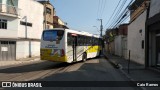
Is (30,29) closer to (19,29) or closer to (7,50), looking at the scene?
(19,29)

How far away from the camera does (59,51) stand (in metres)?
19.6

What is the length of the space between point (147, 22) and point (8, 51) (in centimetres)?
1918

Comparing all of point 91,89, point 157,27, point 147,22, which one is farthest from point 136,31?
point 91,89

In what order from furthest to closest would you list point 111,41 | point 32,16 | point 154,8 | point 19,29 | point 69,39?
point 111,41 → point 32,16 → point 19,29 → point 69,39 → point 154,8

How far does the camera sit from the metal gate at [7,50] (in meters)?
30.8

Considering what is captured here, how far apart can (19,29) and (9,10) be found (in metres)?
3.30

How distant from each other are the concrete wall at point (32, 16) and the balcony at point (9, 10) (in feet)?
4.41

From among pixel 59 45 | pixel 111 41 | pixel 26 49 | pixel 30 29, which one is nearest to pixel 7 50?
pixel 26 49

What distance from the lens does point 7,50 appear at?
103 ft

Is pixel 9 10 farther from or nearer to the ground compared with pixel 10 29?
farther from the ground

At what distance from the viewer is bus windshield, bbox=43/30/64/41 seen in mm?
19859

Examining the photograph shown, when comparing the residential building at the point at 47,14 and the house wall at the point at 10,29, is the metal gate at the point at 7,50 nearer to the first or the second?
the house wall at the point at 10,29

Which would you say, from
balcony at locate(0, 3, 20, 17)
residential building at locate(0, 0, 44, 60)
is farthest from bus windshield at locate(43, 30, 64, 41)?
balcony at locate(0, 3, 20, 17)

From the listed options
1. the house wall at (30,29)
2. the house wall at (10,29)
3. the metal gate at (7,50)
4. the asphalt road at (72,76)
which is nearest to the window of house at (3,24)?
the house wall at (10,29)
